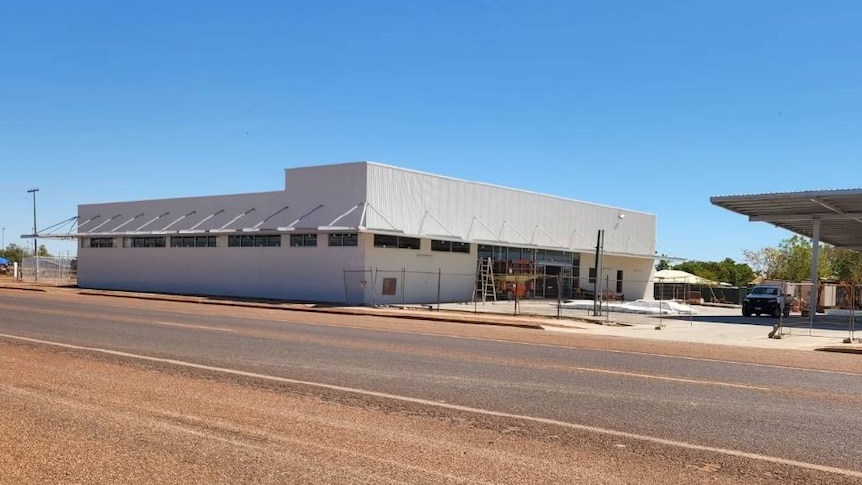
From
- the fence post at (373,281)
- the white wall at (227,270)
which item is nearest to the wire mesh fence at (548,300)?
the fence post at (373,281)

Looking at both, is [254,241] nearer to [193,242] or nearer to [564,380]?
[193,242]

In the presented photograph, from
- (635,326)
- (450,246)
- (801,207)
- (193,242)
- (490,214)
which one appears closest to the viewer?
(635,326)

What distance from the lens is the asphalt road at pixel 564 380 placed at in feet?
25.5

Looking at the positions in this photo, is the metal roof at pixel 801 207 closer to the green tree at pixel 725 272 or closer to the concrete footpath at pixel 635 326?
the concrete footpath at pixel 635 326

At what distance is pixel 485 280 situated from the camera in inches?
1655

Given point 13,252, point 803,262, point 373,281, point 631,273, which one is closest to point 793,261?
point 803,262

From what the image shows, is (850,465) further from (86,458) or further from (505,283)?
(505,283)

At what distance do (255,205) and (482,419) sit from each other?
35070mm

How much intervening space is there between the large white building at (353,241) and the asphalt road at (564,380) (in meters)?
16.1

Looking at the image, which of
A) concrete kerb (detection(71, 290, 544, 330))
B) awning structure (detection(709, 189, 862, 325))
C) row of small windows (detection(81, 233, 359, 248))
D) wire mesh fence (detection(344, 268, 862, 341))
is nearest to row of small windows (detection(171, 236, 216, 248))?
row of small windows (detection(81, 233, 359, 248))

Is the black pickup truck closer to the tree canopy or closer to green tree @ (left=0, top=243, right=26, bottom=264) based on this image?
the tree canopy

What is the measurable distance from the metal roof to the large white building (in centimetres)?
779

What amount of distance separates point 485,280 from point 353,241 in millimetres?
8969

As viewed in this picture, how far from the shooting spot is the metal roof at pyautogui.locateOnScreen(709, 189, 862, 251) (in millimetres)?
32344
